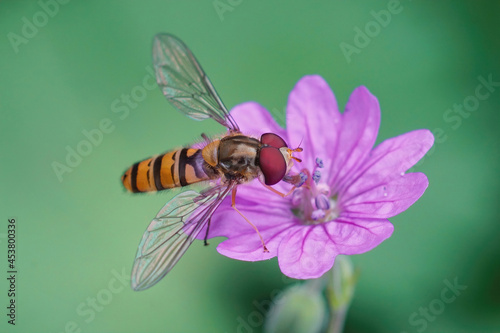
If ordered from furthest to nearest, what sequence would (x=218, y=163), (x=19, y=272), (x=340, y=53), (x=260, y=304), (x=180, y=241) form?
(x=340, y=53) → (x=260, y=304) → (x=19, y=272) → (x=218, y=163) → (x=180, y=241)

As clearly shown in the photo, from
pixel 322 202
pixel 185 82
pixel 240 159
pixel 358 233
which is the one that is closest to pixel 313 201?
pixel 322 202

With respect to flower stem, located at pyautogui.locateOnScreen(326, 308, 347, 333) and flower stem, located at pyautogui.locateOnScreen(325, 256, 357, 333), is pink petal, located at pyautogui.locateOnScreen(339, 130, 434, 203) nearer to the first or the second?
flower stem, located at pyautogui.locateOnScreen(325, 256, 357, 333)

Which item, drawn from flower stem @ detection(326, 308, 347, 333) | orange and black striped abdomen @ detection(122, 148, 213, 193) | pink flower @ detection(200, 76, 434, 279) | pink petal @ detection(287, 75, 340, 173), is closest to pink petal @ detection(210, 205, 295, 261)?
pink flower @ detection(200, 76, 434, 279)

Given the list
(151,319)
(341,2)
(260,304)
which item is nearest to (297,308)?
(260,304)

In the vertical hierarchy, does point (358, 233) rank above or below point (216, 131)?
below

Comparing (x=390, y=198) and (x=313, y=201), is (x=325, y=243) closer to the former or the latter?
(x=390, y=198)

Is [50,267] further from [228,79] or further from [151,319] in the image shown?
[228,79]
